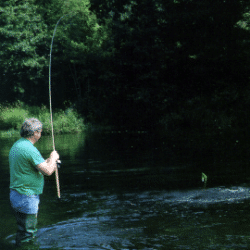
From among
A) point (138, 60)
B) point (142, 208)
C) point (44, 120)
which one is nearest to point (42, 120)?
point (44, 120)

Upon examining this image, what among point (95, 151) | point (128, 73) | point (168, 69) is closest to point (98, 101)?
point (128, 73)

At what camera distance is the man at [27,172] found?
5.49m

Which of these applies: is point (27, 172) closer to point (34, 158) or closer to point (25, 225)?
point (34, 158)

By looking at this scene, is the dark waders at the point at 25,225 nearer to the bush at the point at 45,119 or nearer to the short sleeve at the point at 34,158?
the short sleeve at the point at 34,158

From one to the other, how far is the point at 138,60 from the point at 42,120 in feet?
24.0

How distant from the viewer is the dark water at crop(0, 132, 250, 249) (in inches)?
253

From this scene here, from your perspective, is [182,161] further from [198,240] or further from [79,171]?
[198,240]

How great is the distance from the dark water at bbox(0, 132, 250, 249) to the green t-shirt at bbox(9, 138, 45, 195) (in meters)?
1.04

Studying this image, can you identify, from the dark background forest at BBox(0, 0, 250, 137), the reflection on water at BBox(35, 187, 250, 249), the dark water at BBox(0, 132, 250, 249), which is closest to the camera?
the reflection on water at BBox(35, 187, 250, 249)

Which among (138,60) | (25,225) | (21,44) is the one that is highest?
(21,44)

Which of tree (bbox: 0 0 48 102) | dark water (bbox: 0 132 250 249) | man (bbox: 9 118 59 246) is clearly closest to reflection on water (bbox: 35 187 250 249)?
dark water (bbox: 0 132 250 249)

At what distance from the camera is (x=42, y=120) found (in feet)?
102

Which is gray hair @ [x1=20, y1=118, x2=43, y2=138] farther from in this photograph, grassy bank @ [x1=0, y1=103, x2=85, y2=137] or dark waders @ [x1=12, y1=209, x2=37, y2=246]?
grassy bank @ [x1=0, y1=103, x2=85, y2=137]

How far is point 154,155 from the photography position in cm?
1627
